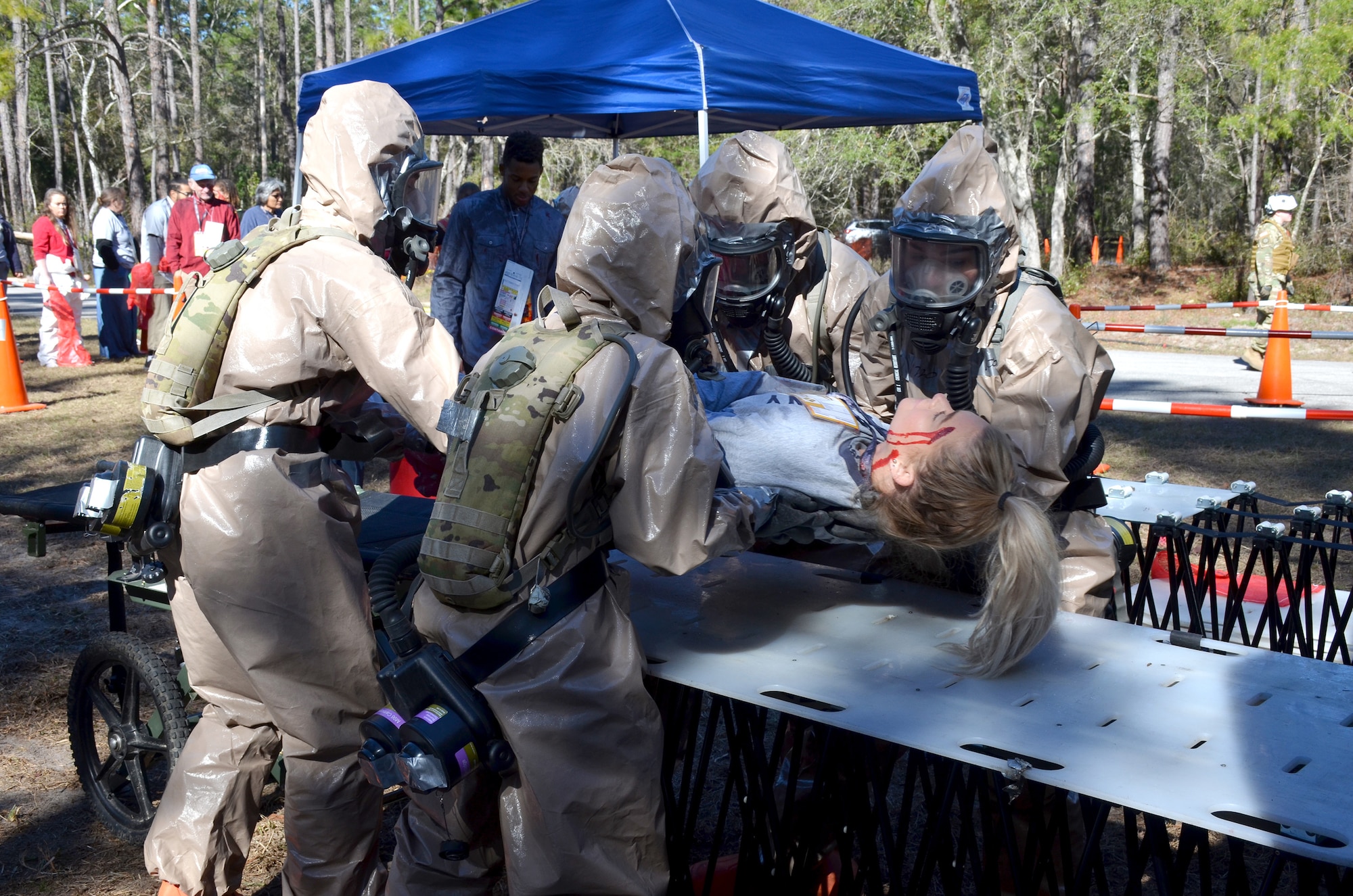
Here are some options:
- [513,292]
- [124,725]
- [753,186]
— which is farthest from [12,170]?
[753,186]

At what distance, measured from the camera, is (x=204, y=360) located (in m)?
2.66

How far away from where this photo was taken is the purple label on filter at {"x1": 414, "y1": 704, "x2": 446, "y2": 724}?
6.77 ft

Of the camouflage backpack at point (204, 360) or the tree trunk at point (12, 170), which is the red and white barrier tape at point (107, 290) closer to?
the camouflage backpack at point (204, 360)

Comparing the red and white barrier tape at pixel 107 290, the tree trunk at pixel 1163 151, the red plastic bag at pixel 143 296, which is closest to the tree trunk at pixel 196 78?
the red plastic bag at pixel 143 296

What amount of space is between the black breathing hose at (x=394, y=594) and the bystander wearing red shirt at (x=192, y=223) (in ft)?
28.7

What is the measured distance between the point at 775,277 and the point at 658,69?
250cm

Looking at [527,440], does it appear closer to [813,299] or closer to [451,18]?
[813,299]

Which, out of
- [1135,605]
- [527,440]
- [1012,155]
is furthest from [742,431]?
[1012,155]

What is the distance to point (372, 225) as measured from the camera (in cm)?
288

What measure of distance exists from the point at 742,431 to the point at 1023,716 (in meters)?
1.08

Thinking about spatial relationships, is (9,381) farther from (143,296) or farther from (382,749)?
(382,749)

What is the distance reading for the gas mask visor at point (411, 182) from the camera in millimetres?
2943

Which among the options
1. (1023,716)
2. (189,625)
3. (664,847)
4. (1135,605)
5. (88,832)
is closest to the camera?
(1023,716)

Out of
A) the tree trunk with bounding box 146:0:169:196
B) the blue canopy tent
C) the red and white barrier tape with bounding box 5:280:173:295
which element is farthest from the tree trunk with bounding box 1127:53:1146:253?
the tree trunk with bounding box 146:0:169:196
